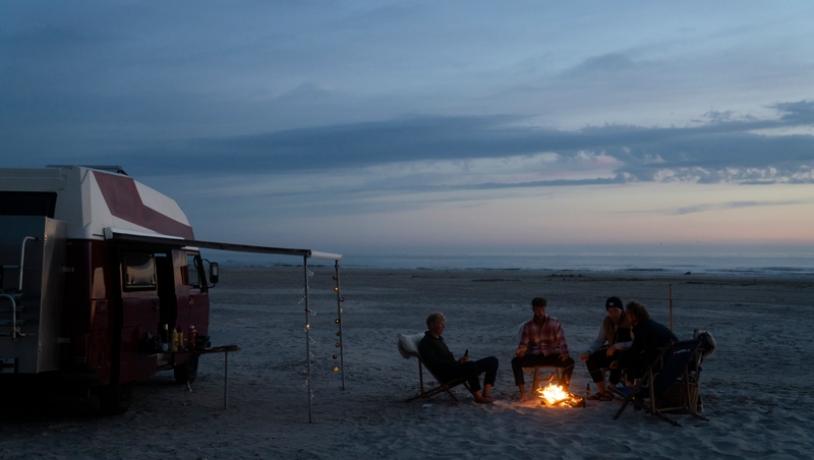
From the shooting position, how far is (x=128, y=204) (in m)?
8.20

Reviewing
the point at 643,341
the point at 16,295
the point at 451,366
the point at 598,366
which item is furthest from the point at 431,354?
the point at 16,295

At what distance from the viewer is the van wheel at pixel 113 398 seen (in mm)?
7738

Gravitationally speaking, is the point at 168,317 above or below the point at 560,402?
above

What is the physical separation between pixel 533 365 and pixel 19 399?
229 inches

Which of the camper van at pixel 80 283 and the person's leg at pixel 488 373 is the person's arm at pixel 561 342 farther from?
the camper van at pixel 80 283

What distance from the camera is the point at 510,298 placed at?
26.4m

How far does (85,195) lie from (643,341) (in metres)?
5.62

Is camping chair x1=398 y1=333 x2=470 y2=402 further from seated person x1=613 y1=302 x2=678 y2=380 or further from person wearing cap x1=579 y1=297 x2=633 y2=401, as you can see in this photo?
seated person x1=613 y1=302 x2=678 y2=380

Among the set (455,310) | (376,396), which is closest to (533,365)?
(376,396)

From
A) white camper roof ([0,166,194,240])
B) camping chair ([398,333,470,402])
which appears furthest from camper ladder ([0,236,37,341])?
camping chair ([398,333,470,402])

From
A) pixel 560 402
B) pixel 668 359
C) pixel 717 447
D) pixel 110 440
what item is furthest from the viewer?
pixel 560 402

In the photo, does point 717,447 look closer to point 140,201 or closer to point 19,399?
point 140,201

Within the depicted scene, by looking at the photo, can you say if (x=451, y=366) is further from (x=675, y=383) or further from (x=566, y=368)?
(x=675, y=383)

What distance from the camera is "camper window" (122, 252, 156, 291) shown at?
765 centimetres
